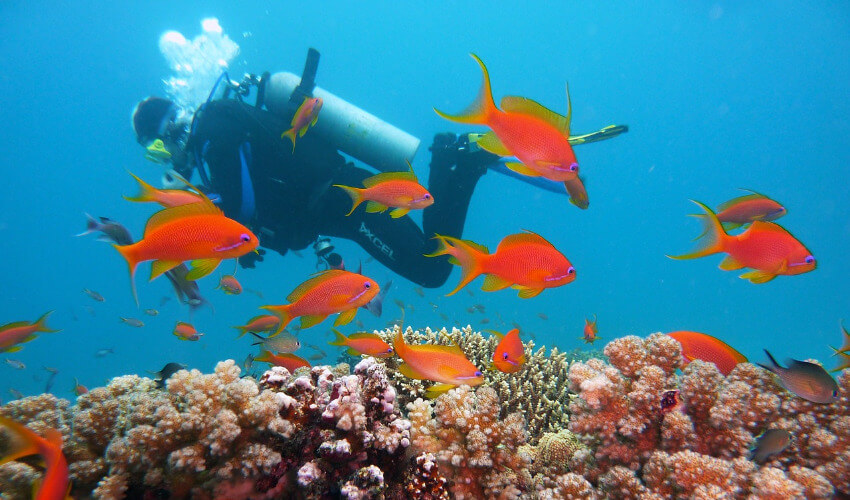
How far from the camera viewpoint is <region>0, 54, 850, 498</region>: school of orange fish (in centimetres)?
215

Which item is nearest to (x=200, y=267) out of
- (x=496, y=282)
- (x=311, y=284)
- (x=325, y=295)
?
(x=311, y=284)

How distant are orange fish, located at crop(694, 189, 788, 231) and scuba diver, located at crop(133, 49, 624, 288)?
422cm

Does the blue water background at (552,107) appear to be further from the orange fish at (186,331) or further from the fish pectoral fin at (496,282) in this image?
the fish pectoral fin at (496,282)

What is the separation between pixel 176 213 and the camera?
2133 millimetres

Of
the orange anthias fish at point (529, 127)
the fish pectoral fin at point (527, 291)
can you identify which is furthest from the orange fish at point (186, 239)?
the fish pectoral fin at point (527, 291)

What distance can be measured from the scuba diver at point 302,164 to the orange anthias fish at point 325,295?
295cm

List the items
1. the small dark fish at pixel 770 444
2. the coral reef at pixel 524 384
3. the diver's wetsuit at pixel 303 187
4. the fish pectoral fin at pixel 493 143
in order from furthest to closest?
1. the diver's wetsuit at pixel 303 187
2. the coral reef at pixel 524 384
3. the fish pectoral fin at pixel 493 143
4. the small dark fish at pixel 770 444

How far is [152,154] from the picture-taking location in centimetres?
703

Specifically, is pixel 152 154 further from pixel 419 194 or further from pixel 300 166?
pixel 419 194

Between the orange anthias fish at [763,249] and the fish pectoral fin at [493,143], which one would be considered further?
the orange anthias fish at [763,249]

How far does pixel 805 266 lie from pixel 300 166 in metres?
6.88

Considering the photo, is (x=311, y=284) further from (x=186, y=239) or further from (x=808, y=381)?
(x=808, y=381)

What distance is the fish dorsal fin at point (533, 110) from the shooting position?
240 cm

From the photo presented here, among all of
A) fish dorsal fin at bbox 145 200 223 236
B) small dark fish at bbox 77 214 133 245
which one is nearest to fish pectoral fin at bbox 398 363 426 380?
fish dorsal fin at bbox 145 200 223 236
